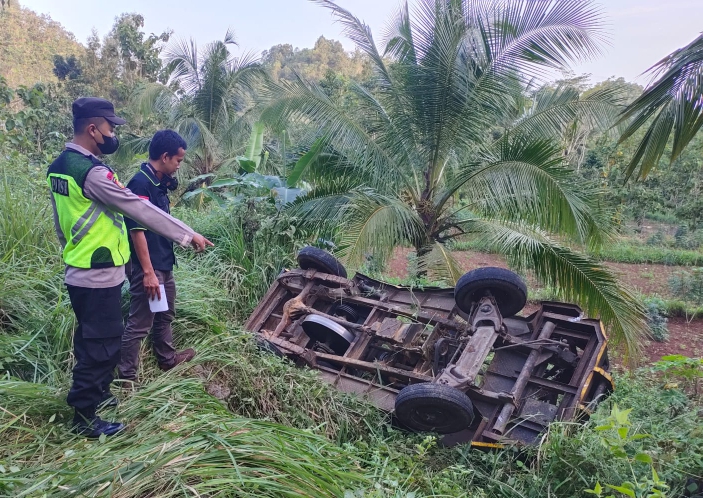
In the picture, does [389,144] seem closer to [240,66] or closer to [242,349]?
[242,349]

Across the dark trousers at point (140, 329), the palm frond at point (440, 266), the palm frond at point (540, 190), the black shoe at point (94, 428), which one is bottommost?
the black shoe at point (94, 428)

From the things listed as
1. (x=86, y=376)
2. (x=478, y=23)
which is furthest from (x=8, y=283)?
(x=478, y=23)

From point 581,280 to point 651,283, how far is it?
817cm

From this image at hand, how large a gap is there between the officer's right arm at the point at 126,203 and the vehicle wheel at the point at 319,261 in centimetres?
273

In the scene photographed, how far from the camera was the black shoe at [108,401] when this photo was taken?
3.18m

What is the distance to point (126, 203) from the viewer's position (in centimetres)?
278

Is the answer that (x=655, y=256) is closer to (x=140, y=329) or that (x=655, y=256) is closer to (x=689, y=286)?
(x=689, y=286)

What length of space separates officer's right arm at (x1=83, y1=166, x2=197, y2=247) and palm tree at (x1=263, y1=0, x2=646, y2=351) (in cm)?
329

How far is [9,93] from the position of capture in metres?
7.51

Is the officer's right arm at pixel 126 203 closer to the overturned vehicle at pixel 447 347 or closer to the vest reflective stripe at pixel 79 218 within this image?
the vest reflective stripe at pixel 79 218

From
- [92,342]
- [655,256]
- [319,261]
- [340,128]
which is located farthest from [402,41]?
[655,256]

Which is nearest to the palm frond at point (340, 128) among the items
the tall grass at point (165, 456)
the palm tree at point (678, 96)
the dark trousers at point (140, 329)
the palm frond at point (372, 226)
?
the palm frond at point (372, 226)

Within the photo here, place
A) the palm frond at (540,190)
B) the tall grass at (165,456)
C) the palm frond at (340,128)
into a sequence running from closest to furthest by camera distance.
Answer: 1. the tall grass at (165,456)
2. the palm frond at (540,190)
3. the palm frond at (340,128)

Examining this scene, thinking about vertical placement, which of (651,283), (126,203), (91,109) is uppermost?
(651,283)
